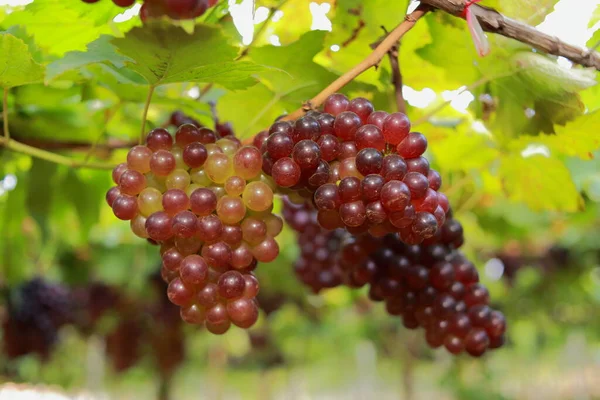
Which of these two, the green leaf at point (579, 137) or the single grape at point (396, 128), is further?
the green leaf at point (579, 137)

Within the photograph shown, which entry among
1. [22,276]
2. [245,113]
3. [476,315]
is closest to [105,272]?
[22,276]

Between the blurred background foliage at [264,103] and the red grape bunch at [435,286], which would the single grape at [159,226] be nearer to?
the blurred background foliage at [264,103]

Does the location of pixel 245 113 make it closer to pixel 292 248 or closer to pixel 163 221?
pixel 163 221

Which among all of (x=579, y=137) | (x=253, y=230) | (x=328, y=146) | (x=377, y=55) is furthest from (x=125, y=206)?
(x=579, y=137)

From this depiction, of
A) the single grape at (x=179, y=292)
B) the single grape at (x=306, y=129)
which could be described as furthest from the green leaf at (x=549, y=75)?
the single grape at (x=179, y=292)

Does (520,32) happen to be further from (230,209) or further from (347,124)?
(230,209)

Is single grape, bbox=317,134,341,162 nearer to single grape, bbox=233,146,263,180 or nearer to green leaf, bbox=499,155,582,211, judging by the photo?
single grape, bbox=233,146,263,180
